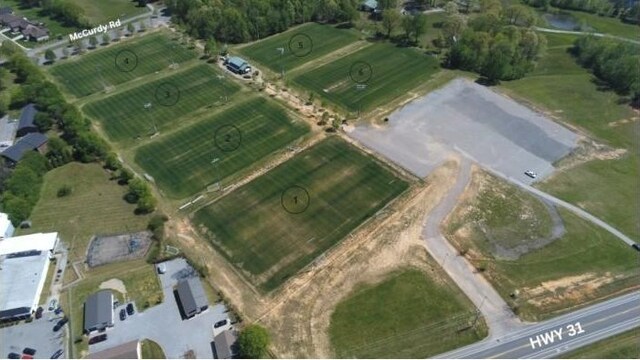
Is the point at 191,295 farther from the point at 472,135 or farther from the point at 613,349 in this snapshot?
the point at 472,135

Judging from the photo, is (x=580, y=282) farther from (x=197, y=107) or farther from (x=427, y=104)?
(x=197, y=107)

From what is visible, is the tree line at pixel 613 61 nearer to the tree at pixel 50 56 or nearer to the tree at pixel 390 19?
the tree at pixel 390 19

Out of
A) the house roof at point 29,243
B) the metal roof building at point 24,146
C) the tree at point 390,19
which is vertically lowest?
the house roof at point 29,243

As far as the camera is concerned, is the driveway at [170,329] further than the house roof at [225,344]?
Yes

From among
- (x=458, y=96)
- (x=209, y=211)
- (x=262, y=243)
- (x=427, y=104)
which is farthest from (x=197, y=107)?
(x=458, y=96)

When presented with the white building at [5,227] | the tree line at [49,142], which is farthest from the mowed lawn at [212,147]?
the white building at [5,227]

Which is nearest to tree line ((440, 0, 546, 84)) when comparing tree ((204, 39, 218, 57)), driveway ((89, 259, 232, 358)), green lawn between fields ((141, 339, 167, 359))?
tree ((204, 39, 218, 57))

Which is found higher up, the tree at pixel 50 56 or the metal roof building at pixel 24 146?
the tree at pixel 50 56
